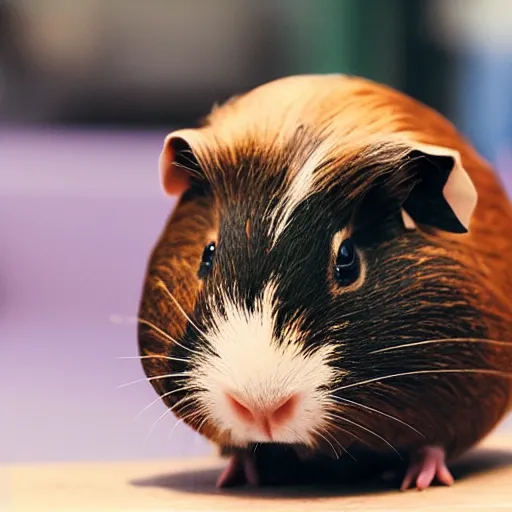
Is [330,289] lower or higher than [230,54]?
higher

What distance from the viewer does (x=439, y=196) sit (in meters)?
0.73

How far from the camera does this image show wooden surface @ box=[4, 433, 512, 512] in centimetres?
72

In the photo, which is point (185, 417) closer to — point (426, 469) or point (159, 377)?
point (159, 377)

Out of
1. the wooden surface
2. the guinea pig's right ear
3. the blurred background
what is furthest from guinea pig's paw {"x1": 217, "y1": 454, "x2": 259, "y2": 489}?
the blurred background

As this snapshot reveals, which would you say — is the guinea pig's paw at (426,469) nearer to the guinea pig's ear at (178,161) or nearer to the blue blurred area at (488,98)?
the guinea pig's ear at (178,161)

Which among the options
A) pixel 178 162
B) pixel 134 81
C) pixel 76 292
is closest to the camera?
pixel 178 162

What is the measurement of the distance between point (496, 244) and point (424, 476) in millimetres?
195

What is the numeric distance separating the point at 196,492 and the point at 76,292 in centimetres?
56

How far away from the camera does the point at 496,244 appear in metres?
0.78

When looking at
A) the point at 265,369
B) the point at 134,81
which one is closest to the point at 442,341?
the point at 265,369

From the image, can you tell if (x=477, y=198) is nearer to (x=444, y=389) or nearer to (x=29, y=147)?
(x=444, y=389)

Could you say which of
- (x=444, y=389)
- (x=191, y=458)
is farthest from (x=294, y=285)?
(x=191, y=458)

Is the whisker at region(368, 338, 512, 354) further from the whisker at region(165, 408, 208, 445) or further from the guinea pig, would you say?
the whisker at region(165, 408, 208, 445)

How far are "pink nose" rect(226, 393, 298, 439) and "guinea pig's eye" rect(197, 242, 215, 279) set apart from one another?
97mm
